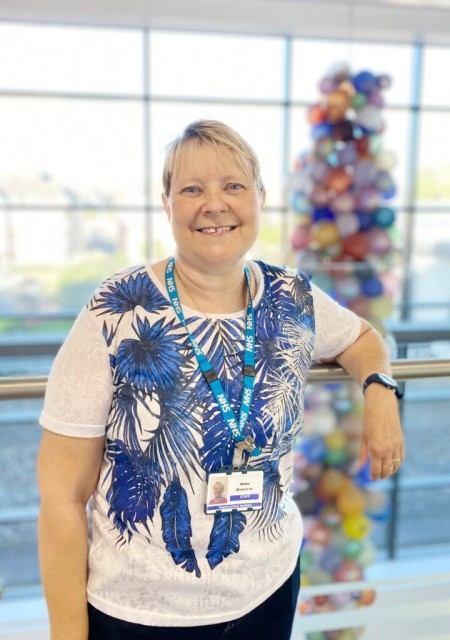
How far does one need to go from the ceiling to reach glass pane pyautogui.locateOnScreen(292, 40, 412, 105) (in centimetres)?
40

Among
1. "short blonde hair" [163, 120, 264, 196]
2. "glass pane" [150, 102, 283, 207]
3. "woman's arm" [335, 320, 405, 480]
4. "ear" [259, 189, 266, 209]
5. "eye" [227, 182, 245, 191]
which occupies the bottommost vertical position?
"woman's arm" [335, 320, 405, 480]

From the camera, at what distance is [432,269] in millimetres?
8375

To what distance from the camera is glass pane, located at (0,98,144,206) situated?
6.82 metres

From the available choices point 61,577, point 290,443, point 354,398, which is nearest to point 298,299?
point 290,443

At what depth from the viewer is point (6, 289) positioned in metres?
7.61

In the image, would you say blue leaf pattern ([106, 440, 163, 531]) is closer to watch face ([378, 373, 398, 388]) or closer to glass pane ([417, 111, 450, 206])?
watch face ([378, 373, 398, 388])

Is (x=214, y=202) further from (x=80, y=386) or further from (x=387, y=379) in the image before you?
(x=387, y=379)

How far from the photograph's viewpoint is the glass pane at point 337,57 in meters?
6.99

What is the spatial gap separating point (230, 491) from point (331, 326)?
0.43 meters

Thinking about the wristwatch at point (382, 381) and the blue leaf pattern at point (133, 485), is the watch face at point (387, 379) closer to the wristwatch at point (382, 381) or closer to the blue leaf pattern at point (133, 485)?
the wristwatch at point (382, 381)

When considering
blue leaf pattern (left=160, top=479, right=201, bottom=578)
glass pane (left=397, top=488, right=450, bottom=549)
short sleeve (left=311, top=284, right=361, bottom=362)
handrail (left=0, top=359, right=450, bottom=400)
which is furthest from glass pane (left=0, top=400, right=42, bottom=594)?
blue leaf pattern (left=160, top=479, right=201, bottom=578)

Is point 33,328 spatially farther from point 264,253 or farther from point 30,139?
point 264,253

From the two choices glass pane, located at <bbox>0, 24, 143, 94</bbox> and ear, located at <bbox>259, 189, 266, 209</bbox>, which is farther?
glass pane, located at <bbox>0, 24, 143, 94</bbox>

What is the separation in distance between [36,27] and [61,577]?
Answer: 6538 mm
